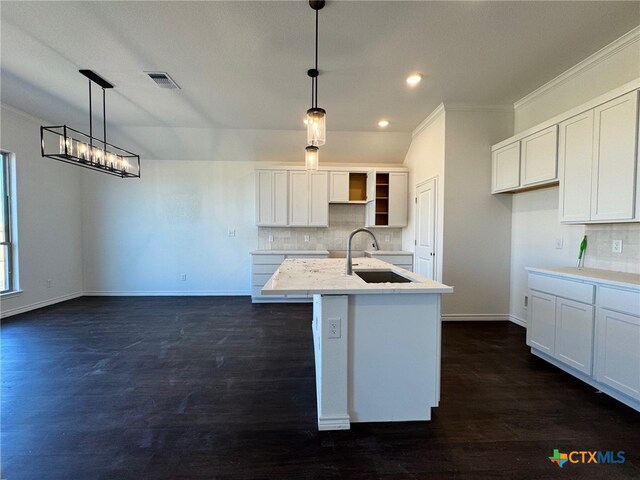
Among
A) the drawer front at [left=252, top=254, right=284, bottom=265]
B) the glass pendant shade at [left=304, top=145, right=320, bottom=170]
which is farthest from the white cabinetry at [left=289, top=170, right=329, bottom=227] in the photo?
the glass pendant shade at [left=304, top=145, right=320, bottom=170]

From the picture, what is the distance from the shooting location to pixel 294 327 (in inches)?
140

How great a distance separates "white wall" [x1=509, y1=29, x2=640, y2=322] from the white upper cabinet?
3541 millimetres

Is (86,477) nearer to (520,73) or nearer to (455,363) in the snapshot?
(455,363)

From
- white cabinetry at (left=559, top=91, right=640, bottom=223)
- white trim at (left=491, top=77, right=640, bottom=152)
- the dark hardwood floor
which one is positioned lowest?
the dark hardwood floor

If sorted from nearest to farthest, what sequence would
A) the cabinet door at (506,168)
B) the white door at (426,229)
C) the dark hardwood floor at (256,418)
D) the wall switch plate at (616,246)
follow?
the dark hardwood floor at (256,418) → the wall switch plate at (616,246) → the cabinet door at (506,168) → the white door at (426,229)

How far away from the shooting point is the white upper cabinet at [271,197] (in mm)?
4953

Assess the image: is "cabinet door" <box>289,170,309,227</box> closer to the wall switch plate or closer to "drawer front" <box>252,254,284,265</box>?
"drawer front" <box>252,254,284,265</box>

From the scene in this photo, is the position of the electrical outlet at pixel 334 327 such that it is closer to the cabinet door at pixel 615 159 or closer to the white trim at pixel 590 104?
the cabinet door at pixel 615 159

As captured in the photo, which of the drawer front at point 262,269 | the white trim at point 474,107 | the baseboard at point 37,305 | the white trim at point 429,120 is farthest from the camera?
the drawer front at point 262,269

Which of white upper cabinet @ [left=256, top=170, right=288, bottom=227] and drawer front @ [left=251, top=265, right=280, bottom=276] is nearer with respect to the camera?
drawer front @ [left=251, top=265, right=280, bottom=276]

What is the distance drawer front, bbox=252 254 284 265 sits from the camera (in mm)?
4789

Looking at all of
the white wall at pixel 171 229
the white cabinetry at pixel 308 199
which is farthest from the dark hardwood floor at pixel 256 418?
the white cabinetry at pixel 308 199

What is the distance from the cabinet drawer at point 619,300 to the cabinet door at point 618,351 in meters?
0.04

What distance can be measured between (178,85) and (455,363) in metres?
4.15
